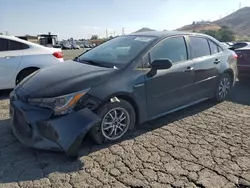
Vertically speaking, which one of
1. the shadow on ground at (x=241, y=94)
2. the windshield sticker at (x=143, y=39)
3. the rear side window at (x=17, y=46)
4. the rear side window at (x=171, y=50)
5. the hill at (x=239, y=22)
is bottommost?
the shadow on ground at (x=241, y=94)

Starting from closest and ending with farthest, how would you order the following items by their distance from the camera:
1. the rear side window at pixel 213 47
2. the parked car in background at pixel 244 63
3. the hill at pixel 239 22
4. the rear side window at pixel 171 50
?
the rear side window at pixel 171 50, the rear side window at pixel 213 47, the parked car in background at pixel 244 63, the hill at pixel 239 22

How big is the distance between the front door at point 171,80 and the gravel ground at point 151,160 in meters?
0.38

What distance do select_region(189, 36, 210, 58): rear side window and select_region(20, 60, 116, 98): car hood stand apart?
1.87 meters

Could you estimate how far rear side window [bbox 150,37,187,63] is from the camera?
12.9 ft

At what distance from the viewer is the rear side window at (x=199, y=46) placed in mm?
4596

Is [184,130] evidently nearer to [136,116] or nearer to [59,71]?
[136,116]

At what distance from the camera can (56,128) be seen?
115 inches

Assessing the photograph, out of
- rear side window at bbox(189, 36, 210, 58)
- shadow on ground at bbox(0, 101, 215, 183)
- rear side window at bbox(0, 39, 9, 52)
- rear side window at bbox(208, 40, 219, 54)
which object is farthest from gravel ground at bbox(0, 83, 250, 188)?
rear side window at bbox(0, 39, 9, 52)

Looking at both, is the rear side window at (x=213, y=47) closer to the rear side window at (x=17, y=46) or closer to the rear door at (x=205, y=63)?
the rear door at (x=205, y=63)

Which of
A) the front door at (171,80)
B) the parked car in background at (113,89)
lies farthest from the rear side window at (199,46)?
the front door at (171,80)

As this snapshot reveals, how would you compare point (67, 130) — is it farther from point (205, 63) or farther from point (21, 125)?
point (205, 63)

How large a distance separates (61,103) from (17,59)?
134 inches

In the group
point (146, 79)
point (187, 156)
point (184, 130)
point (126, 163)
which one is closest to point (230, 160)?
point (187, 156)

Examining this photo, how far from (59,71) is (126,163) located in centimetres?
165
